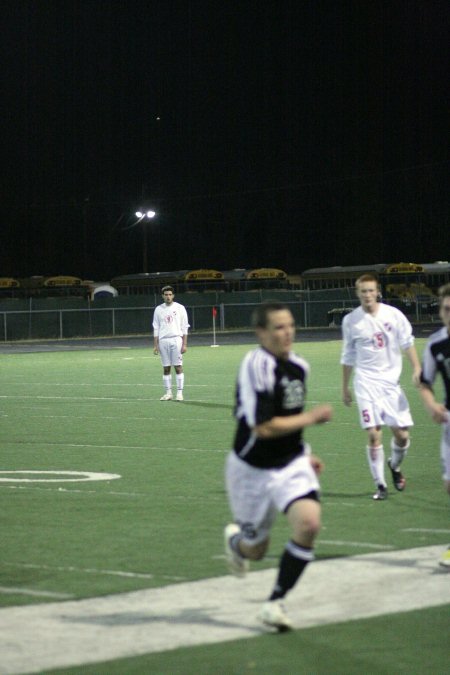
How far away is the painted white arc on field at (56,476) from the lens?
43.7 ft

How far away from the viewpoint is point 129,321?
64188mm

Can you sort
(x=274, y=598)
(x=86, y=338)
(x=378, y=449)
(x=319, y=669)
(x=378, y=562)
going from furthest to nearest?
(x=86, y=338), (x=378, y=449), (x=378, y=562), (x=274, y=598), (x=319, y=669)

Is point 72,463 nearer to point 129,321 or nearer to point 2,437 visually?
point 2,437

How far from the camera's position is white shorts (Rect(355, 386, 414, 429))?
38.7 ft

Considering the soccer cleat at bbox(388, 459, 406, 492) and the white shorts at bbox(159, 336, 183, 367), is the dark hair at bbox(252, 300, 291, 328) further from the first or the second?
the white shorts at bbox(159, 336, 183, 367)

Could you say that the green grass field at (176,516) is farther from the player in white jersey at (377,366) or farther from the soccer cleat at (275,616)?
the player in white jersey at (377,366)

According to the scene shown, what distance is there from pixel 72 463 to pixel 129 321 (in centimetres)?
4956

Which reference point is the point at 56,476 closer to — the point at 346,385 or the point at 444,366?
the point at 346,385

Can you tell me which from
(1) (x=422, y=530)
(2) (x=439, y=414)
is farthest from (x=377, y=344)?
(2) (x=439, y=414)

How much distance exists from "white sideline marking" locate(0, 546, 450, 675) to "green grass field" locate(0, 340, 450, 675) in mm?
190

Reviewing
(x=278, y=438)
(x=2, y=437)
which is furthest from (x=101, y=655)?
(x=2, y=437)

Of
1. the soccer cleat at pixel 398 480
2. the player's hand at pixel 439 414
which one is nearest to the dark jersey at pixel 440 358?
the player's hand at pixel 439 414

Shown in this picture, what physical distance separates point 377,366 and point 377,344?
220 mm

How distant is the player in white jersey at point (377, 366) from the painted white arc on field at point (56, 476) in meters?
3.12
